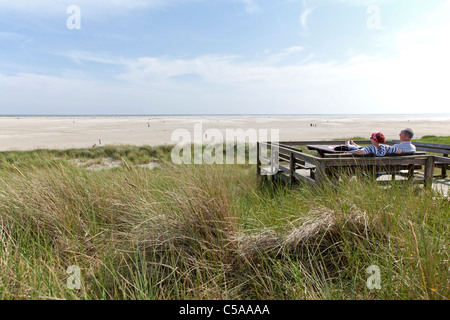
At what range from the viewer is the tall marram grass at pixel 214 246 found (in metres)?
2.01

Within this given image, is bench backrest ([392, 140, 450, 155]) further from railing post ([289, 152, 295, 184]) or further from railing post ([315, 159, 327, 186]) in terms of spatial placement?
railing post ([315, 159, 327, 186])

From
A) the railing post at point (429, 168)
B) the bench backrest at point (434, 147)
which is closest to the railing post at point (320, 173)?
the railing post at point (429, 168)

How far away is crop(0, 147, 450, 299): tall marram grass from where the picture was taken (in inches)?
79.0

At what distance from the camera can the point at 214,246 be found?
254cm

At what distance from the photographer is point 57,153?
12.3 meters

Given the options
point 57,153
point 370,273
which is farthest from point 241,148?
point 370,273

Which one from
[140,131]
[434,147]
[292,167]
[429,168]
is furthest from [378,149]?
[140,131]

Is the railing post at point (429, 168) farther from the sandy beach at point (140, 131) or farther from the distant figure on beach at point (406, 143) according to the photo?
the sandy beach at point (140, 131)

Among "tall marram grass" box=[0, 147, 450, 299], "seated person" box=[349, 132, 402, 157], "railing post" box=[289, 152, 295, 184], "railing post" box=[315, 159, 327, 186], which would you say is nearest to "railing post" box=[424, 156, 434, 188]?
"seated person" box=[349, 132, 402, 157]

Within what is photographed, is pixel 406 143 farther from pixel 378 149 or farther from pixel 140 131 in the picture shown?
pixel 140 131

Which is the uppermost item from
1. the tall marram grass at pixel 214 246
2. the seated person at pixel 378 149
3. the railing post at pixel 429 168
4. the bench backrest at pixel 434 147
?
the seated person at pixel 378 149
